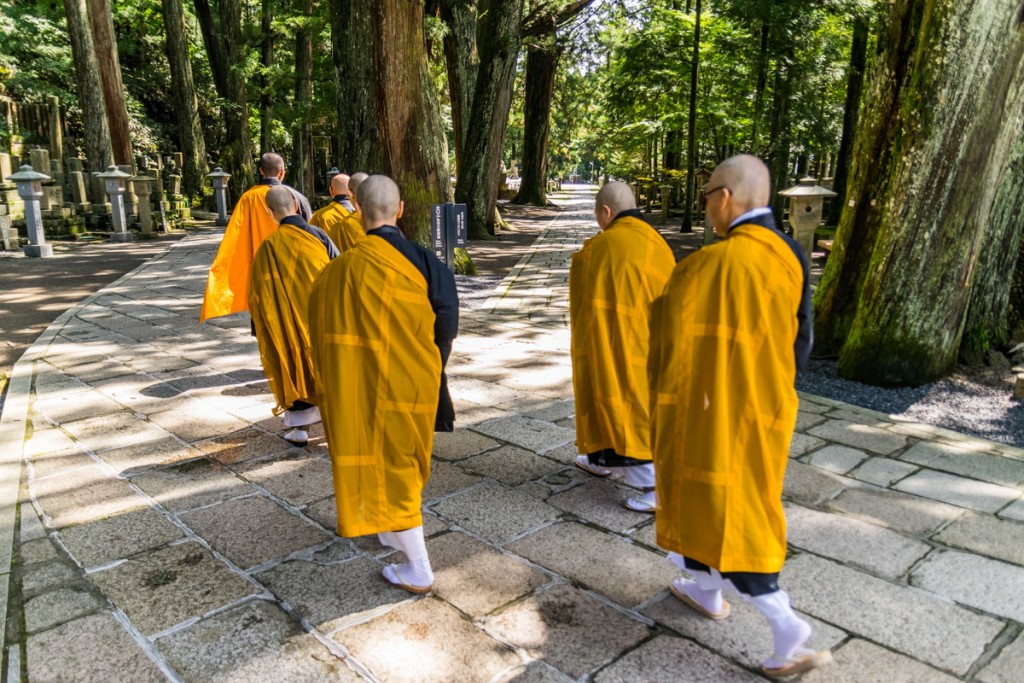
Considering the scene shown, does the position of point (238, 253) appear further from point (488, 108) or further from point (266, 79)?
point (266, 79)

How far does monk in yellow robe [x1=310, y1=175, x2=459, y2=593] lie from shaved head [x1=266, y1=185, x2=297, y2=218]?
1827mm

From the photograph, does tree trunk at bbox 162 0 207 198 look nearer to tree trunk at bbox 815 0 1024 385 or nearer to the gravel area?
tree trunk at bbox 815 0 1024 385

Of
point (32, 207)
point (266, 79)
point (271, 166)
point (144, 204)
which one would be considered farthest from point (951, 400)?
point (266, 79)

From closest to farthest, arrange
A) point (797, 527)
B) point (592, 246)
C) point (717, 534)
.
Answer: point (717, 534) → point (797, 527) → point (592, 246)

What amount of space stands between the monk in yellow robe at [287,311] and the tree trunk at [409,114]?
4.69 meters

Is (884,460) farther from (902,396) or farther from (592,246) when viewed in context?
(592,246)

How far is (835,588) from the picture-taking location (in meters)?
3.01

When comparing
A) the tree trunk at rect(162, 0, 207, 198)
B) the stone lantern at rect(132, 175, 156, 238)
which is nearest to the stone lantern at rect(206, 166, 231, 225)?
the stone lantern at rect(132, 175, 156, 238)

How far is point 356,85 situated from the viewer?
30.0 feet

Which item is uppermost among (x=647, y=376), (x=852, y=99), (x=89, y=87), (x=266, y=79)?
(x=266, y=79)

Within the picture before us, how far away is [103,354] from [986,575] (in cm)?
692

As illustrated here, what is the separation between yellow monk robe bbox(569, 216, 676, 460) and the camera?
147 inches

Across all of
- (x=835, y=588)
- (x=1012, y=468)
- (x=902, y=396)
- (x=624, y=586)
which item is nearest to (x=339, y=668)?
(x=624, y=586)

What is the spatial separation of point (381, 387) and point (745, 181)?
1562mm
